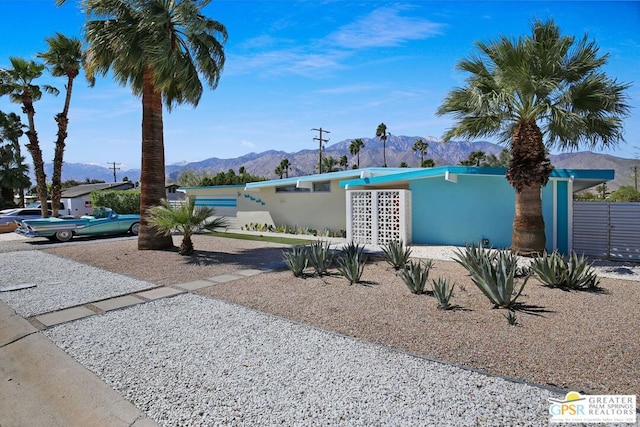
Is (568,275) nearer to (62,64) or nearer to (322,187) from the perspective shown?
(322,187)

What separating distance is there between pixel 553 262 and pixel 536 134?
416 cm

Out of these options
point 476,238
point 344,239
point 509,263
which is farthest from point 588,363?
point 344,239

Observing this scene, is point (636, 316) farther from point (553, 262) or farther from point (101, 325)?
point (101, 325)

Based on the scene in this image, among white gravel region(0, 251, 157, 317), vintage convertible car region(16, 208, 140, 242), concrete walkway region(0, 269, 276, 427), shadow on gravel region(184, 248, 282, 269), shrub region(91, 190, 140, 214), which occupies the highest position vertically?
shrub region(91, 190, 140, 214)

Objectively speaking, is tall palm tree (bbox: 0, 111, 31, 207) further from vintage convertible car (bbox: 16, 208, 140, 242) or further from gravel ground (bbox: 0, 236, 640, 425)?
gravel ground (bbox: 0, 236, 640, 425)

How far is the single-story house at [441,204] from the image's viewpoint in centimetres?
1103

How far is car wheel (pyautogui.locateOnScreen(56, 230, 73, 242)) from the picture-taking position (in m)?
15.4

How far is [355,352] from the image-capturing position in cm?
422

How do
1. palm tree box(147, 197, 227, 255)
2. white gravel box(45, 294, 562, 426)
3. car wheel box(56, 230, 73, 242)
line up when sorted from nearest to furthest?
1. white gravel box(45, 294, 562, 426)
2. palm tree box(147, 197, 227, 255)
3. car wheel box(56, 230, 73, 242)

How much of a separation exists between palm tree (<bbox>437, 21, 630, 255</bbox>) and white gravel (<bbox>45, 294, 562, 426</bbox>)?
749 cm

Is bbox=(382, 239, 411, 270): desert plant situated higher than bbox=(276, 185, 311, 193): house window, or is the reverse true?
bbox=(276, 185, 311, 193): house window

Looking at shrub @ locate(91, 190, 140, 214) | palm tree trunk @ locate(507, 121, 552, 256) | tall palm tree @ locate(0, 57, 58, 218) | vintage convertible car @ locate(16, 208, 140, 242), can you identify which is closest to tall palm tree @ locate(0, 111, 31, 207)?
shrub @ locate(91, 190, 140, 214)

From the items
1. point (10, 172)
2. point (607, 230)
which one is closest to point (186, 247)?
point (607, 230)

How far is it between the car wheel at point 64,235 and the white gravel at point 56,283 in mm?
4393
